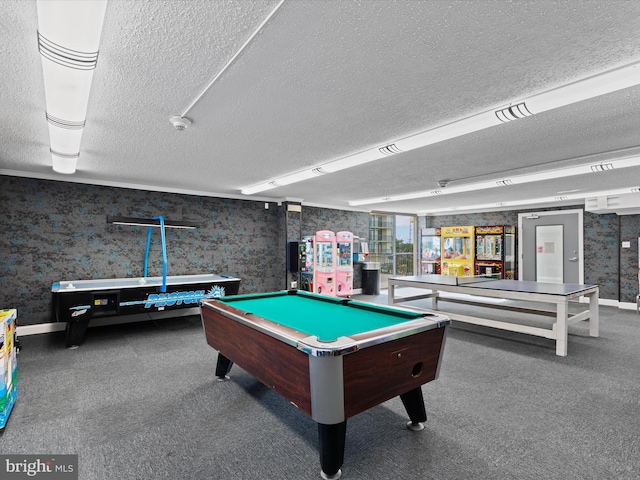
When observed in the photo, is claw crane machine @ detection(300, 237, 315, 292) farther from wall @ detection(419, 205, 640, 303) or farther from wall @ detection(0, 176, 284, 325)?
wall @ detection(419, 205, 640, 303)

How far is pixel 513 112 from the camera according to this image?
240 cm

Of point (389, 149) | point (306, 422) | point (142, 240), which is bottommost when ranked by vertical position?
point (306, 422)

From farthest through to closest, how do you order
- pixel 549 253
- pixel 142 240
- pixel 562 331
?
pixel 549 253, pixel 142 240, pixel 562 331

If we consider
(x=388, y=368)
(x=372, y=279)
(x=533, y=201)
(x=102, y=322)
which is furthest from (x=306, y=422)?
(x=533, y=201)

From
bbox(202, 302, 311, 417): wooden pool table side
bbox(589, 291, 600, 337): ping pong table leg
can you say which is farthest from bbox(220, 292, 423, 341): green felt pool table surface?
bbox(589, 291, 600, 337): ping pong table leg

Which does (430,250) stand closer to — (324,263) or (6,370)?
(324,263)

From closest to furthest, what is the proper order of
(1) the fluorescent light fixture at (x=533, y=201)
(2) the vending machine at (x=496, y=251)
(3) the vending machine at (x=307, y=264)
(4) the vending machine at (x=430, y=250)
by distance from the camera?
1. (1) the fluorescent light fixture at (x=533, y=201)
2. (3) the vending machine at (x=307, y=264)
3. (2) the vending machine at (x=496, y=251)
4. (4) the vending machine at (x=430, y=250)

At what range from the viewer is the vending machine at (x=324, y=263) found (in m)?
7.27

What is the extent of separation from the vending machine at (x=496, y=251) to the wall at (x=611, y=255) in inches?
58.1

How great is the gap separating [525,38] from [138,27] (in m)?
1.92

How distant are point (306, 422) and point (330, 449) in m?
0.68

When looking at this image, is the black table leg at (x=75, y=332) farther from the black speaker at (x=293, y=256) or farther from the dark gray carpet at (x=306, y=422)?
the black speaker at (x=293, y=256)

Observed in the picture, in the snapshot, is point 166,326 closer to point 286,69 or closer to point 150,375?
point 150,375

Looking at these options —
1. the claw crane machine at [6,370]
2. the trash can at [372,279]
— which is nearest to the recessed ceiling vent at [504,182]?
the trash can at [372,279]
